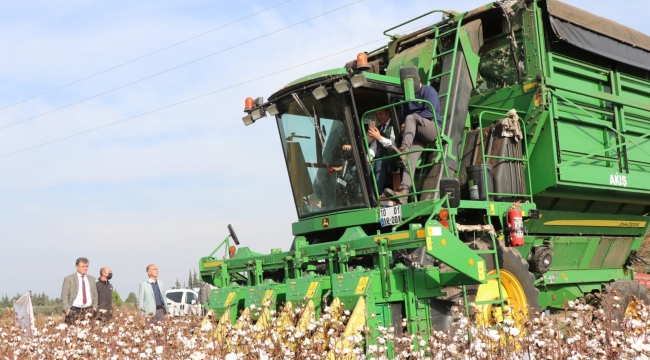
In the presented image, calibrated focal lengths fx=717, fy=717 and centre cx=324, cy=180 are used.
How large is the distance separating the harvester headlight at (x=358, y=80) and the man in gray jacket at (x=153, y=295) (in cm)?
449

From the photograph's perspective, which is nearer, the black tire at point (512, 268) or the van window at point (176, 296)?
the black tire at point (512, 268)

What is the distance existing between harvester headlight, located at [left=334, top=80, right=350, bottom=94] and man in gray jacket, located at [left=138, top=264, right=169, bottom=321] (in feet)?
14.2

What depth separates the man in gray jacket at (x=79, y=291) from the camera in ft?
30.5

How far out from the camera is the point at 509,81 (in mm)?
9047

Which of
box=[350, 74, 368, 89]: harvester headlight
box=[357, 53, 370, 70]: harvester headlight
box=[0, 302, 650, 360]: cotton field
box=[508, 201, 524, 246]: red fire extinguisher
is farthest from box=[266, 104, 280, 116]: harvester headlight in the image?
box=[508, 201, 524, 246]: red fire extinguisher

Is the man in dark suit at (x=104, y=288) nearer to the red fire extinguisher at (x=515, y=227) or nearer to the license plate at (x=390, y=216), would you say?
the license plate at (x=390, y=216)

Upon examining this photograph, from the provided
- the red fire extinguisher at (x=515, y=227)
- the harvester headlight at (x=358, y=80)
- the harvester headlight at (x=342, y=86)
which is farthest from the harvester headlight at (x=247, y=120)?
the red fire extinguisher at (x=515, y=227)

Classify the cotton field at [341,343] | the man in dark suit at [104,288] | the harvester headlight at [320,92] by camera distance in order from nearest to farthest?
the cotton field at [341,343] → the harvester headlight at [320,92] → the man in dark suit at [104,288]

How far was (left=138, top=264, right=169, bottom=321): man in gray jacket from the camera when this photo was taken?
32.6 feet

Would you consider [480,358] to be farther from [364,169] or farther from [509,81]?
[509,81]

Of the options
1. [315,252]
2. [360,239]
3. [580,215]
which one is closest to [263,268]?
[315,252]

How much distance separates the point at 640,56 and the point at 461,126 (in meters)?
3.55

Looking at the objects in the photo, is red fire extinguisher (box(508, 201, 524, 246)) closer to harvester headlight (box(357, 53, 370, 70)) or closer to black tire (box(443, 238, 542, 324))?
black tire (box(443, 238, 542, 324))

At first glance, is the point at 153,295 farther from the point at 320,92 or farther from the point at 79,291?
the point at 320,92
